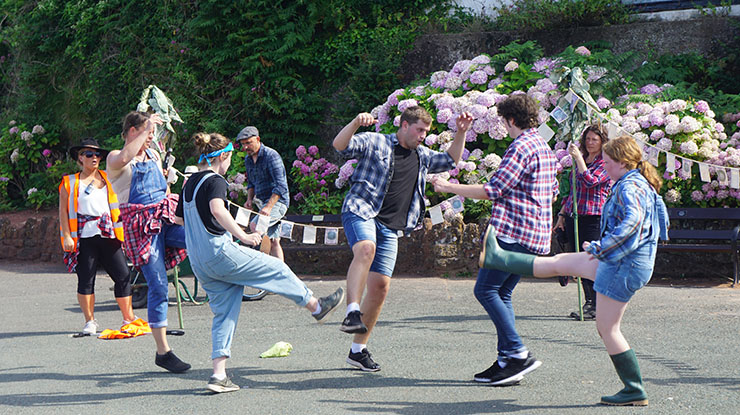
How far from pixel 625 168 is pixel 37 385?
169 inches

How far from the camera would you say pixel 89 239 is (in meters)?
7.49

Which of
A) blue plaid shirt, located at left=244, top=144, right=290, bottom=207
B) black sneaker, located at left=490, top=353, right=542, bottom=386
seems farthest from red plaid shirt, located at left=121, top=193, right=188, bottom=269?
black sneaker, located at left=490, top=353, right=542, bottom=386

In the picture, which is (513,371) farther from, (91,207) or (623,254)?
(91,207)

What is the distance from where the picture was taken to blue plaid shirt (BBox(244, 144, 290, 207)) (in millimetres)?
9164

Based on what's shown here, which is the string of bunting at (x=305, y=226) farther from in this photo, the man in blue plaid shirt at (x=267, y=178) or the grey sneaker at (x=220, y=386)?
the grey sneaker at (x=220, y=386)

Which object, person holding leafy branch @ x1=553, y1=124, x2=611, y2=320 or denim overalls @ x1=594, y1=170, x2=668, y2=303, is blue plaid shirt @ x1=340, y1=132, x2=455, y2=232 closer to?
denim overalls @ x1=594, y1=170, x2=668, y2=303

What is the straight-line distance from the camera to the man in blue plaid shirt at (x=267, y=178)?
9039 millimetres

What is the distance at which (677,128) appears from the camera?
10172 mm

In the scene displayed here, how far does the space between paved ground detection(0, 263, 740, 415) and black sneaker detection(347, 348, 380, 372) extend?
91 millimetres

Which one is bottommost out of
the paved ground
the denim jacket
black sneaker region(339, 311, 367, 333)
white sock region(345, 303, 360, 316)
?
the paved ground

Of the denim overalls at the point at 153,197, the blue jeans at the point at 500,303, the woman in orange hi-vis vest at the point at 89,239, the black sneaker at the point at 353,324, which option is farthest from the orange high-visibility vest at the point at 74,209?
the blue jeans at the point at 500,303

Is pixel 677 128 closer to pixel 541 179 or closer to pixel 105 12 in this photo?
pixel 541 179

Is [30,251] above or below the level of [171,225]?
below

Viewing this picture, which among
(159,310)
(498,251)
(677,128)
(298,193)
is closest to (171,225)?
(159,310)
